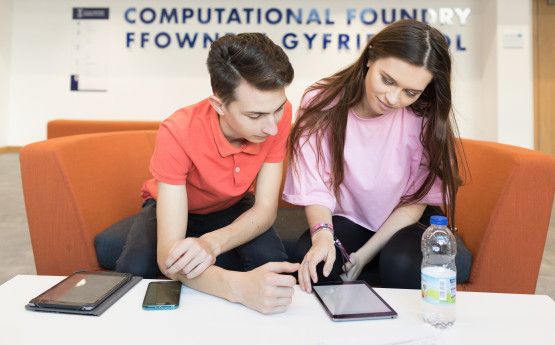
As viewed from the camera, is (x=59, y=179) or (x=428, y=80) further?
(x=59, y=179)

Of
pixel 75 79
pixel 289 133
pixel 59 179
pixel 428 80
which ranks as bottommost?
pixel 59 179

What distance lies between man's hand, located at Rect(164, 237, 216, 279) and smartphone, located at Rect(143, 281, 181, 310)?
32 mm

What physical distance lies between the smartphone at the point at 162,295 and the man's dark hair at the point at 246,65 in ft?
1.64

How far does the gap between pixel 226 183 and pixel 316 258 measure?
40 cm

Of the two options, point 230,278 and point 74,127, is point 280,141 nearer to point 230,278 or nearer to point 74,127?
point 230,278

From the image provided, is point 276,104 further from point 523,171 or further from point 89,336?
point 523,171

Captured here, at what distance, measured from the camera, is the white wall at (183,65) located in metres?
5.08

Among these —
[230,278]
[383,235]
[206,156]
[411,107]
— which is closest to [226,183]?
[206,156]

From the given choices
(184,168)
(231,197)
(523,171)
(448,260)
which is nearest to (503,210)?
(523,171)

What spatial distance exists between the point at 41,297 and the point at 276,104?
27.7 inches

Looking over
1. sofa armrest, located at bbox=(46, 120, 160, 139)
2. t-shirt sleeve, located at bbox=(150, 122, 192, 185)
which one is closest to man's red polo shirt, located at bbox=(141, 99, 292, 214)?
t-shirt sleeve, located at bbox=(150, 122, 192, 185)

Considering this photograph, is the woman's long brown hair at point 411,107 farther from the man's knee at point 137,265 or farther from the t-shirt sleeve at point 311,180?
the man's knee at point 137,265

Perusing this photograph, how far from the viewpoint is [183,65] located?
568 cm

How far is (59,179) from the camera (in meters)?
1.50
